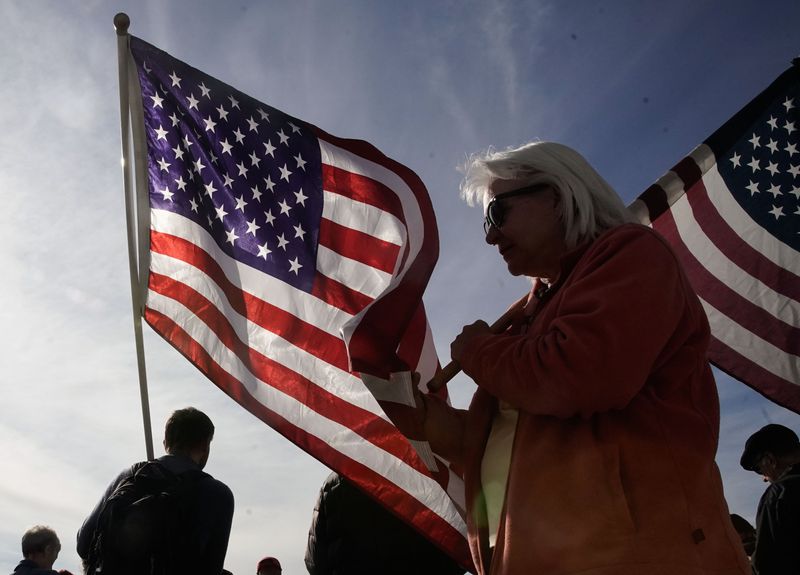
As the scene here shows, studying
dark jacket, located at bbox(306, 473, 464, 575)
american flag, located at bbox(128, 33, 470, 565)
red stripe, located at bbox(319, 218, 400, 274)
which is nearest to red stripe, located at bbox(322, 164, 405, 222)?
american flag, located at bbox(128, 33, 470, 565)

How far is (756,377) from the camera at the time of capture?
16.2ft

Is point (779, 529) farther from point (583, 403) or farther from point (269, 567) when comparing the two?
point (269, 567)

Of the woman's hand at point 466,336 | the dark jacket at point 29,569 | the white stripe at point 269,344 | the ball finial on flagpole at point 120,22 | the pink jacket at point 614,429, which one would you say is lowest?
the pink jacket at point 614,429

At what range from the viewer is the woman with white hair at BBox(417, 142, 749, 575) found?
163cm

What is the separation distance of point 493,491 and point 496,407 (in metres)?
0.30

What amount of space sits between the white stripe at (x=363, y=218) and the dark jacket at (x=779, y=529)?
8.44 feet

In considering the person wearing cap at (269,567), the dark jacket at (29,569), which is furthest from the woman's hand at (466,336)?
the person wearing cap at (269,567)

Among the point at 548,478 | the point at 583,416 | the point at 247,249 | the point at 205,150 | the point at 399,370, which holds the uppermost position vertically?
the point at 205,150

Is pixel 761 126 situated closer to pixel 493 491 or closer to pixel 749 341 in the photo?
pixel 749 341

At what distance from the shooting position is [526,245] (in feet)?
7.89

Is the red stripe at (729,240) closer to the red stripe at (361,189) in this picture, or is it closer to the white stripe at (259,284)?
the red stripe at (361,189)

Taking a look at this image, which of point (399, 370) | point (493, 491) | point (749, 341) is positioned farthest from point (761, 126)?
point (493, 491)

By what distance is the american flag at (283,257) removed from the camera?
3.60m

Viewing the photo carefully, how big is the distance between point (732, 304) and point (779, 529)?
160 centimetres
